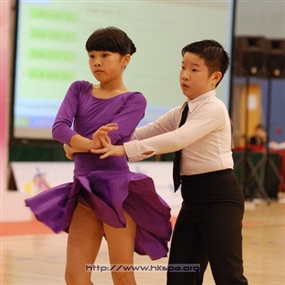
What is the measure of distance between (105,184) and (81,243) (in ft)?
0.88

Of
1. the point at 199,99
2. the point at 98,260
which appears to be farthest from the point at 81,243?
the point at 98,260

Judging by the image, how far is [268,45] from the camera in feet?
42.9

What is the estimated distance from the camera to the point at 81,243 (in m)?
3.07

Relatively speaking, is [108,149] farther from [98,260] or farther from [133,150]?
[98,260]

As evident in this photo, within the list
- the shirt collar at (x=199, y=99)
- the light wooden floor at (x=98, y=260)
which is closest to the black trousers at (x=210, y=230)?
the shirt collar at (x=199, y=99)

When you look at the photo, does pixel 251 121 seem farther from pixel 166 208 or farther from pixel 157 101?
pixel 166 208

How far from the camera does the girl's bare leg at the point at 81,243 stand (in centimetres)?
304

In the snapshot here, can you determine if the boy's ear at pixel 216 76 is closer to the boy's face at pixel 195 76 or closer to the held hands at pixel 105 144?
the boy's face at pixel 195 76

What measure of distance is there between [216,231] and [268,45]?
33.7ft

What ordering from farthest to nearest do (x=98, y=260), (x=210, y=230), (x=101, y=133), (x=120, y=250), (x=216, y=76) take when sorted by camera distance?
1. (x=98, y=260)
2. (x=216, y=76)
3. (x=210, y=230)
4. (x=120, y=250)
5. (x=101, y=133)

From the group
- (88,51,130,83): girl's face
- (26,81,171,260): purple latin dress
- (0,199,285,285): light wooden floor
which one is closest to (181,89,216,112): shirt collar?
(26,81,171,260): purple latin dress

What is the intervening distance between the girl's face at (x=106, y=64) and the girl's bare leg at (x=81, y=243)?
1.87 feet

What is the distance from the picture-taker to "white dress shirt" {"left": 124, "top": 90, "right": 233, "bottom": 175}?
10.2ft

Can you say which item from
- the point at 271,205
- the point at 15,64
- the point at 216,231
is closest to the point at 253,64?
the point at 271,205
